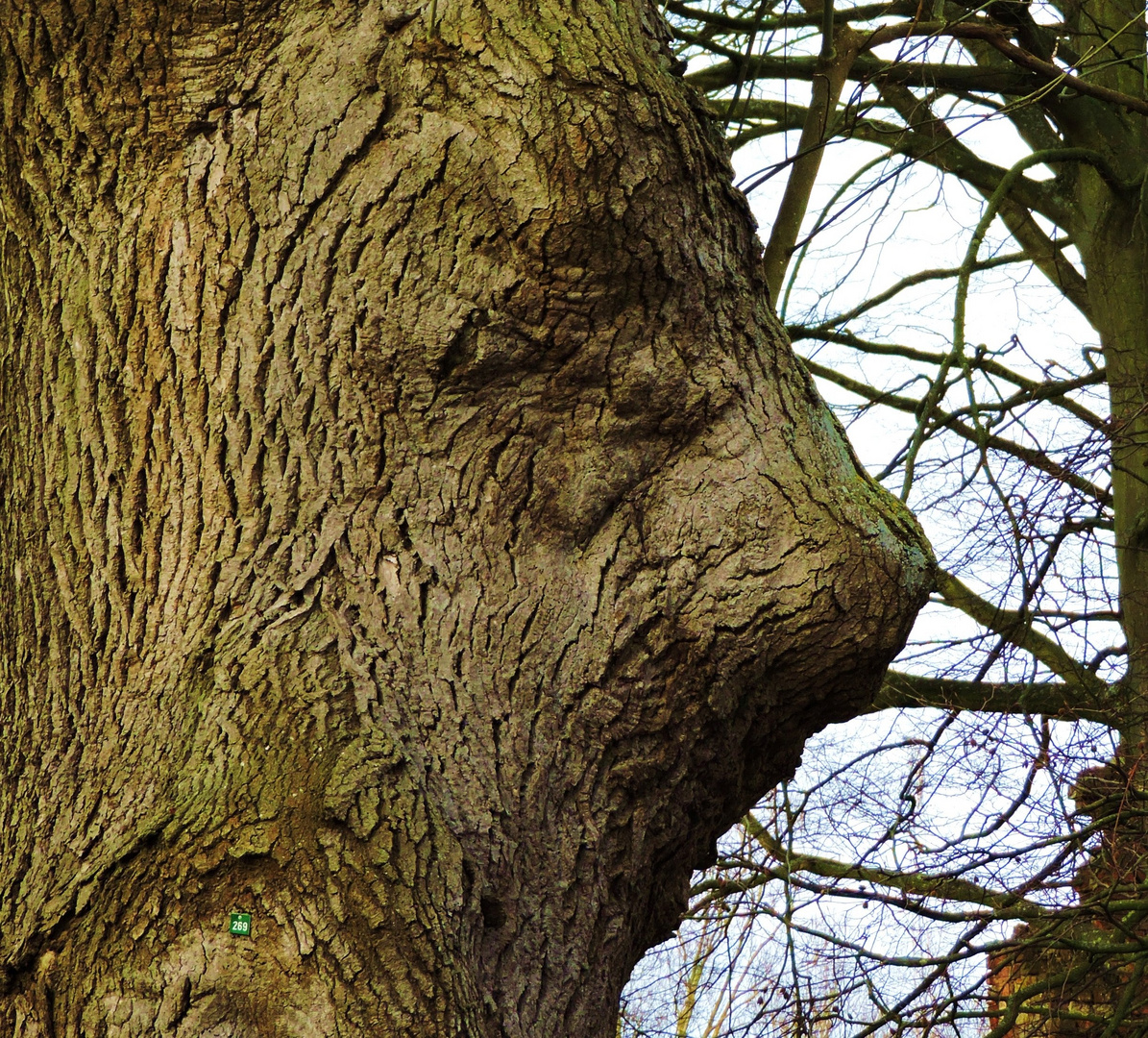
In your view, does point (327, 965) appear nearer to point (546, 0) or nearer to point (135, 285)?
point (135, 285)

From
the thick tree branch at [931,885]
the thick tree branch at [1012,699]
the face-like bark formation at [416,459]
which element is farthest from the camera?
the thick tree branch at [1012,699]

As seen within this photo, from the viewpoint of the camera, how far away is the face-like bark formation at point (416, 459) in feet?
6.47

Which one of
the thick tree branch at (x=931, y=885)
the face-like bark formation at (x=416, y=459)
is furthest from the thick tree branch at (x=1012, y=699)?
the face-like bark formation at (x=416, y=459)

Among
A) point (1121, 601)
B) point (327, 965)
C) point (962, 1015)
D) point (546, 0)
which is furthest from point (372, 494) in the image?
point (1121, 601)

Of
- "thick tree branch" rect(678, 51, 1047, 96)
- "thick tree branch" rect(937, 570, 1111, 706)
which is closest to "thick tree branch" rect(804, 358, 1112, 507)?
"thick tree branch" rect(937, 570, 1111, 706)

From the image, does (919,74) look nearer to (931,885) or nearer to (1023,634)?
(1023,634)

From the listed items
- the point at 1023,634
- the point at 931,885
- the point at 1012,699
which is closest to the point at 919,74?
the point at 1023,634

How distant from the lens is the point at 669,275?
2154mm

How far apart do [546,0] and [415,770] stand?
145 centimetres

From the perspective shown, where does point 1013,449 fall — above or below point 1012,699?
above

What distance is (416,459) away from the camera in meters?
2.10

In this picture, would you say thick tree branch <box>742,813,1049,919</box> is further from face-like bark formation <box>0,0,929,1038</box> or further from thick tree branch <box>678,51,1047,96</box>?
thick tree branch <box>678,51,1047,96</box>

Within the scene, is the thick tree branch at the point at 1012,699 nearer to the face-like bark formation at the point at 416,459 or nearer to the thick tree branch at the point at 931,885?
the thick tree branch at the point at 931,885

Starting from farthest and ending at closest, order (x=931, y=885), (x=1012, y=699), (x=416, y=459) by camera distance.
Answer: (x=1012, y=699) → (x=931, y=885) → (x=416, y=459)
